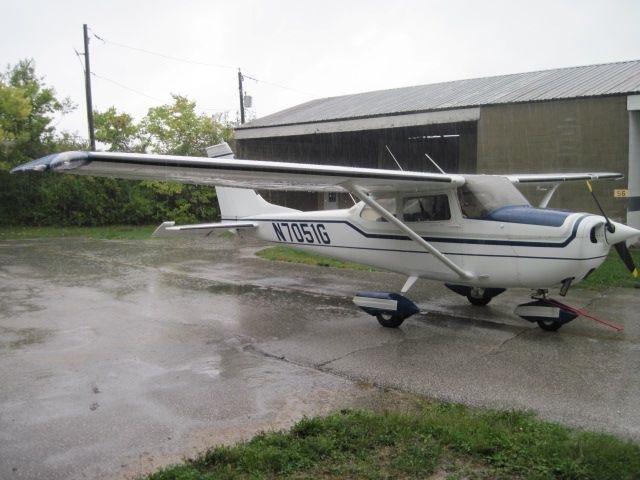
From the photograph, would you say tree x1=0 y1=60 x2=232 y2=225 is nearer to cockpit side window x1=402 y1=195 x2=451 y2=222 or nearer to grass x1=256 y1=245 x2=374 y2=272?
grass x1=256 y1=245 x2=374 y2=272

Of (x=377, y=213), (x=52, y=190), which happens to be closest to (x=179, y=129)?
(x=52, y=190)

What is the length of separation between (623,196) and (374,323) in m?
8.95

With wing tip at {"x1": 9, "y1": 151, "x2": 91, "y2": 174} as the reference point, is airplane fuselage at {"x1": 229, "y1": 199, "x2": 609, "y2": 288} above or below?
below

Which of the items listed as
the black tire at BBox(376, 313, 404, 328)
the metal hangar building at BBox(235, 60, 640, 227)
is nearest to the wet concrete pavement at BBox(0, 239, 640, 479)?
the black tire at BBox(376, 313, 404, 328)

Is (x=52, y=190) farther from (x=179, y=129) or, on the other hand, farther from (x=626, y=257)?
(x=626, y=257)

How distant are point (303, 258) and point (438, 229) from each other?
274 inches

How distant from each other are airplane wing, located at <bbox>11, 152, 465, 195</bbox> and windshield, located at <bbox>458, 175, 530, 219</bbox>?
19 centimetres

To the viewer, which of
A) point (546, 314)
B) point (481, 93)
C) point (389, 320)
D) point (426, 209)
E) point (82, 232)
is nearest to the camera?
point (546, 314)

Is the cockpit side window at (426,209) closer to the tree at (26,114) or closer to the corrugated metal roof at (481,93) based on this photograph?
the corrugated metal roof at (481,93)

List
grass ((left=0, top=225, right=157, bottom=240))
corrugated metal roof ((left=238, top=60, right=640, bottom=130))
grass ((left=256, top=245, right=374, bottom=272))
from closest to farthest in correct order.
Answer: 1. grass ((left=256, top=245, right=374, bottom=272))
2. corrugated metal roof ((left=238, top=60, right=640, bottom=130))
3. grass ((left=0, top=225, right=157, bottom=240))

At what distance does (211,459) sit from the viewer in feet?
11.6

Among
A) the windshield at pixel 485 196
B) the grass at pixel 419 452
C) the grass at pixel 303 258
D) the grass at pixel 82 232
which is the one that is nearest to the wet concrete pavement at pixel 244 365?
the grass at pixel 419 452

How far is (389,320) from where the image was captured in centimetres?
726

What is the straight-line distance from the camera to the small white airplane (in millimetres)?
6148
